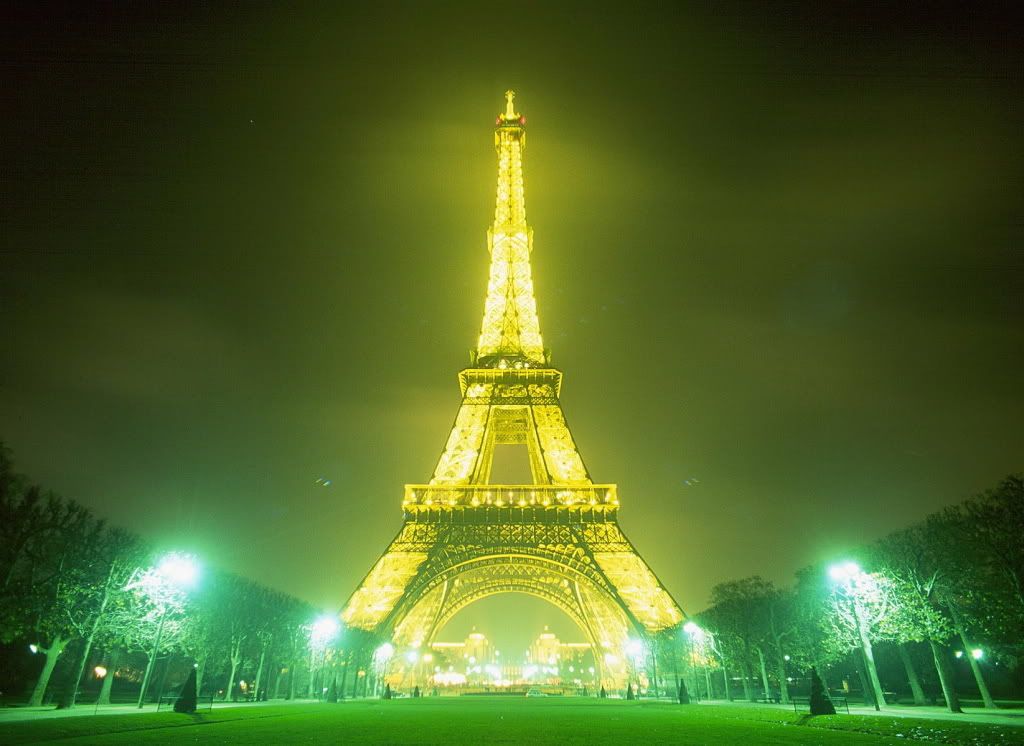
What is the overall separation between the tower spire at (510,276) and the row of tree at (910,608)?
29.8 meters

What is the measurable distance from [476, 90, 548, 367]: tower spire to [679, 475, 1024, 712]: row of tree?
97.9 ft

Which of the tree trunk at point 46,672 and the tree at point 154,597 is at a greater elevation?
the tree at point 154,597

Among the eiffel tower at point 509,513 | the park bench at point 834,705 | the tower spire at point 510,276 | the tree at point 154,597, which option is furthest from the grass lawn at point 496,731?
the tower spire at point 510,276

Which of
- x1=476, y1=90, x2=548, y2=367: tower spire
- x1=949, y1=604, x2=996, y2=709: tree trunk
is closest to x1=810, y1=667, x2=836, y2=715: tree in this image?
x1=949, y1=604, x2=996, y2=709: tree trunk

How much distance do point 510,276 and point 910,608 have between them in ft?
156

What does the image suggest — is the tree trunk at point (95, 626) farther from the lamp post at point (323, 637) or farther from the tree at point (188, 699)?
the lamp post at point (323, 637)

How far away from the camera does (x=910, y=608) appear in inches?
1267

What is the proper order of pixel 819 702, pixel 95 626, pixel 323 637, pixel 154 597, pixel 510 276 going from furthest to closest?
pixel 510 276, pixel 323 637, pixel 154 597, pixel 95 626, pixel 819 702

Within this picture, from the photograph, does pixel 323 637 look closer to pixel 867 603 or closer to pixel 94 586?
pixel 94 586

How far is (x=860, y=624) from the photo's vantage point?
1228 inches

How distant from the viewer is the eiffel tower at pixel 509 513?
49.0m

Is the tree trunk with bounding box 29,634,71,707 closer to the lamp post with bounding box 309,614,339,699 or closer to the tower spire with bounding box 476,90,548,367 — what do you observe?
the lamp post with bounding box 309,614,339,699

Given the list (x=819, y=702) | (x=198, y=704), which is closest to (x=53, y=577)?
(x=198, y=704)

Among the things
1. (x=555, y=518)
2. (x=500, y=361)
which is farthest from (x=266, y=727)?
(x=500, y=361)
